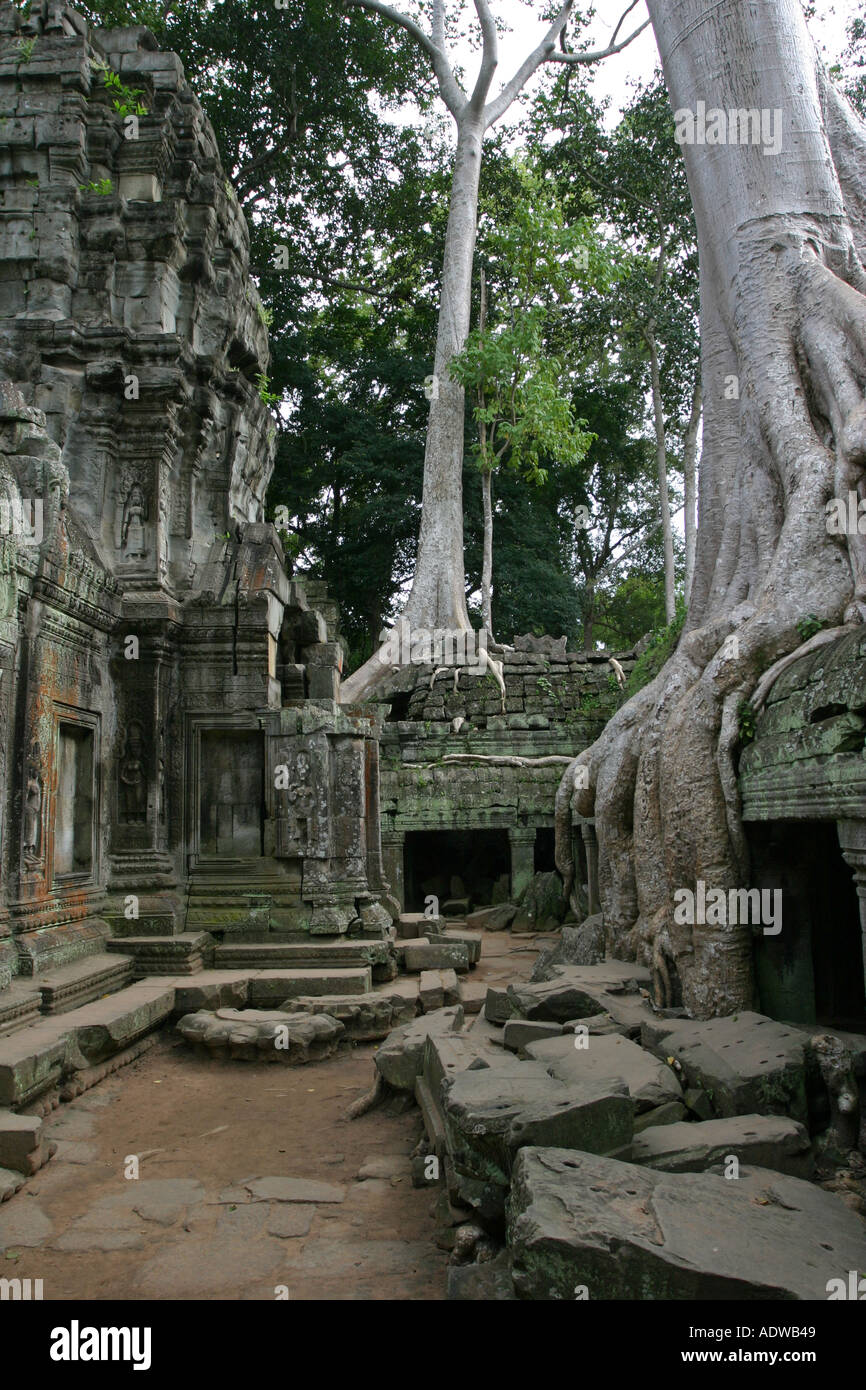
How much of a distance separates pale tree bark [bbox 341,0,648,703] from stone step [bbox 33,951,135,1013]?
6948mm

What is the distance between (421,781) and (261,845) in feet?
16.2

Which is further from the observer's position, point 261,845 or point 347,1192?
point 261,845

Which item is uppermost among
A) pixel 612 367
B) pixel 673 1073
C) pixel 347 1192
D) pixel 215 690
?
pixel 612 367

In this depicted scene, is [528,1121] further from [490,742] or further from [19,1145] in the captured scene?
[490,742]

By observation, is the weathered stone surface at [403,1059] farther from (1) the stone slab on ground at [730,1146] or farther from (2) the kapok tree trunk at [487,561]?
(2) the kapok tree trunk at [487,561]

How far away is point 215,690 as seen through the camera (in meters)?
7.56

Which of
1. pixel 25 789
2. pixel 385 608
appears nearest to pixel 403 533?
pixel 385 608

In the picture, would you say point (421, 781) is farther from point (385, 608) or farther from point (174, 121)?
point (385, 608)

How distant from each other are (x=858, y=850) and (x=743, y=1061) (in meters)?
0.96

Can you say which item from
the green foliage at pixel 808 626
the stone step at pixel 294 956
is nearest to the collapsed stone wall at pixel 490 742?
the stone step at pixel 294 956

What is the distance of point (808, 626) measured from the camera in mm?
4773

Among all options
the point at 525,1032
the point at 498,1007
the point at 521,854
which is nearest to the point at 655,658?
the point at 521,854

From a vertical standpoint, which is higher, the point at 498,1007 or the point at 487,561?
the point at 487,561

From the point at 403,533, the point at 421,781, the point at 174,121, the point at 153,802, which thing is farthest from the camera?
the point at 403,533
